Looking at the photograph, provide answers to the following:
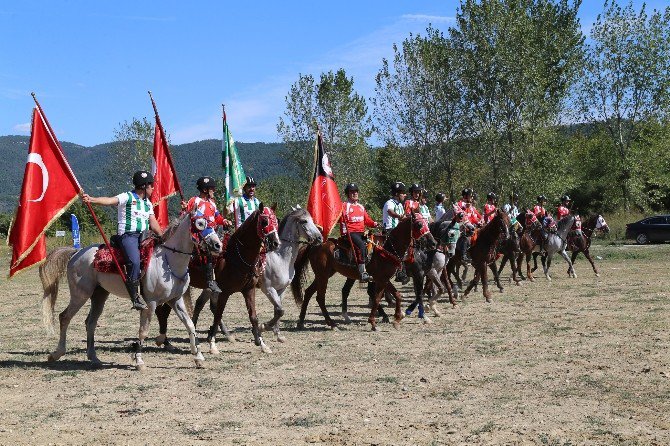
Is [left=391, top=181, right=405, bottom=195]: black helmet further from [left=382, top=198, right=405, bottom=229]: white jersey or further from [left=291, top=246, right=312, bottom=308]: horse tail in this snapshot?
[left=291, top=246, right=312, bottom=308]: horse tail

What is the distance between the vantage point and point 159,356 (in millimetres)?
12797

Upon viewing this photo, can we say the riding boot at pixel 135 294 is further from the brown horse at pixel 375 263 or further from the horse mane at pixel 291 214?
the brown horse at pixel 375 263

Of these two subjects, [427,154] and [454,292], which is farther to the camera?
[427,154]

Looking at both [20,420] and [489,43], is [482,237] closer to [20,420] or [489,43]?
[20,420]

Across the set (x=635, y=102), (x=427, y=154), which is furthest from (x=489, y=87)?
(x=635, y=102)

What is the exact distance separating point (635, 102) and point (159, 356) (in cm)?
4882

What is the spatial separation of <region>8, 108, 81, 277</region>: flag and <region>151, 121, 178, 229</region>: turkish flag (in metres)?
3.60

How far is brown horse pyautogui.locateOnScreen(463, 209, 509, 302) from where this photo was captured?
20.2m

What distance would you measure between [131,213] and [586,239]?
19.7 m

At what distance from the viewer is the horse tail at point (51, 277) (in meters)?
12.4

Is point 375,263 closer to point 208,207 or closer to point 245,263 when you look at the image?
point 245,263

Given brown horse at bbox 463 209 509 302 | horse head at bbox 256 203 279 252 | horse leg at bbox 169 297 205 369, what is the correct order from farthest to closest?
brown horse at bbox 463 209 509 302, horse head at bbox 256 203 279 252, horse leg at bbox 169 297 205 369

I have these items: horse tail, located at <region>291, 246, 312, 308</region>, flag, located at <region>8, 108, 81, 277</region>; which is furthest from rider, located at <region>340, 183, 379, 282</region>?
flag, located at <region>8, 108, 81, 277</region>

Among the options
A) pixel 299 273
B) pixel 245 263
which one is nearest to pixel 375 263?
pixel 299 273
